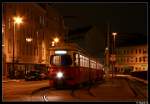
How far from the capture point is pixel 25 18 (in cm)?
8031

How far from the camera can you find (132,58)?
142 m

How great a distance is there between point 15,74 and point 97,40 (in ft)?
267

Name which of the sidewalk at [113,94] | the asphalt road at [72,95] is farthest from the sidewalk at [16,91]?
the sidewalk at [113,94]

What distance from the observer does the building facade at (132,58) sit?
13688 centimetres

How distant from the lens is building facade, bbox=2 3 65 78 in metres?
67.6

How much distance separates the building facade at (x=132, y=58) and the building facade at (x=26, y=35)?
36799mm

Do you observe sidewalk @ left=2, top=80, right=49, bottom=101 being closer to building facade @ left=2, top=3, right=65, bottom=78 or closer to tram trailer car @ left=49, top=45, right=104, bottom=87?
tram trailer car @ left=49, top=45, right=104, bottom=87

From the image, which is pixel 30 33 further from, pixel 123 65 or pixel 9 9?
pixel 123 65

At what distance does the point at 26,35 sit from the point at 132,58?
223 feet

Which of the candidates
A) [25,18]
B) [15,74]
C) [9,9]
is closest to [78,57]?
[15,74]

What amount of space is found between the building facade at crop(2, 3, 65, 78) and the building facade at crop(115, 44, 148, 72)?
121 ft

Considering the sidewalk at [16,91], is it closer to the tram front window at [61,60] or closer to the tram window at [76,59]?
the tram front window at [61,60]

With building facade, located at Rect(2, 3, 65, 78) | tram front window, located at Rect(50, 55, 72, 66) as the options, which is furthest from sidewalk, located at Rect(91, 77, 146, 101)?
building facade, located at Rect(2, 3, 65, 78)

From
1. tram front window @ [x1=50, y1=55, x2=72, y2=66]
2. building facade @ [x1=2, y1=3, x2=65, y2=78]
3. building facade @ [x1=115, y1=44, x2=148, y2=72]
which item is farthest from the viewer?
building facade @ [x1=115, y1=44, x2=148, y2=72]
